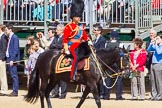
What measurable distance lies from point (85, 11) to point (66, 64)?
20.9 feet

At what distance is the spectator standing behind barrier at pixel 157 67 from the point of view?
17219 mm

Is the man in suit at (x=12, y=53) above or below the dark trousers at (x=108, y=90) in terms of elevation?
above

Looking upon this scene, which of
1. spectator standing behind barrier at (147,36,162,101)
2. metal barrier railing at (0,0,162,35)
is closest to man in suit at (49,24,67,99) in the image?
metal barrier railing at (0,0,162,35)

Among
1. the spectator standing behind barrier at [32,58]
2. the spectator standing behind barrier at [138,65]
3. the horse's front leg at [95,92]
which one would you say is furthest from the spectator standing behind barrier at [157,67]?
the horse's front leg at [95,92]

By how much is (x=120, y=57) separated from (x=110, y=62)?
295 mm

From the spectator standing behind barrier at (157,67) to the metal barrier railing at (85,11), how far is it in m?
2.83

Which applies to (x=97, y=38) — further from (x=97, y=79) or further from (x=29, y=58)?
(x=97, y=79)

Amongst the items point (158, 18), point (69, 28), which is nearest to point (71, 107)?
point (69, 28)

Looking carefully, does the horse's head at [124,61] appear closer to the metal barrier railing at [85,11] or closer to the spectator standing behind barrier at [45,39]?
the spectator standing behind barrier at [45,39]

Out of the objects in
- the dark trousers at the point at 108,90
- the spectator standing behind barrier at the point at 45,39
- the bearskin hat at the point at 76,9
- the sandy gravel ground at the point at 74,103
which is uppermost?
the bearskin hat at the point at 76,9

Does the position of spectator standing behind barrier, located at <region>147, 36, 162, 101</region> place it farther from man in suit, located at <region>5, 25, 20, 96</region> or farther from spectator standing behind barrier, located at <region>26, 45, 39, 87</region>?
man in suit, located at <region>5, 25, 20, 96</region>

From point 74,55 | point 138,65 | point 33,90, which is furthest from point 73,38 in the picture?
point 138,65

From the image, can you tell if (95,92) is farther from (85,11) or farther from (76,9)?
(85,11)

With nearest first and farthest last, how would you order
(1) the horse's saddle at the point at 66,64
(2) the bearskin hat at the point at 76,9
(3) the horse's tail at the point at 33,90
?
(1) the horse's saddle at the point at 66,64, (2) the bearskin hat at the point at 76,9, (3) the horse's tail at the point at 33,90
